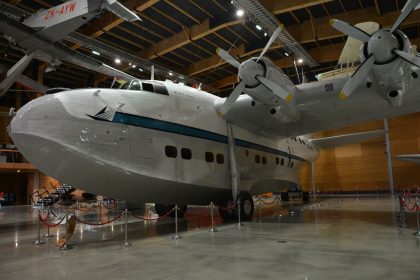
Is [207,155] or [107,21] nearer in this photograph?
[207,155]

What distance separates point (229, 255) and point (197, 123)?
18.6ft

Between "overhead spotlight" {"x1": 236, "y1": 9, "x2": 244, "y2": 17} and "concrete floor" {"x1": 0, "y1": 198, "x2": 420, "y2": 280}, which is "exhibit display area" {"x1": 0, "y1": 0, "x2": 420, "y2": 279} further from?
"overhead spotlight" {"x1": 236, "y1": 9, "x2": 244, "y2": 17}

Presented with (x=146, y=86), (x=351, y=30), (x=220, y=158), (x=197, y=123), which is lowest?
(x=220, y=158)

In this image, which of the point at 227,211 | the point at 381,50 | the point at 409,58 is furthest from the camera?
the point at 227,211

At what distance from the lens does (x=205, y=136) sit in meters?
11.5

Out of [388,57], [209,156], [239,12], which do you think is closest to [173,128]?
[209,156]

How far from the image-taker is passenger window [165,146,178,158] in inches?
396

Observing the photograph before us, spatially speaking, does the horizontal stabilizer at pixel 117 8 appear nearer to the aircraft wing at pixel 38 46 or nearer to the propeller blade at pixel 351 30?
the aircraft wing at pixel 38 46

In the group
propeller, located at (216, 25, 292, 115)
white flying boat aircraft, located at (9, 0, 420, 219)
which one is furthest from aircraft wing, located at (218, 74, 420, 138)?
propeller, located at (216, 25, 292, 115)

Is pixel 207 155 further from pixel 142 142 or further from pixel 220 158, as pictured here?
pixel 142 142

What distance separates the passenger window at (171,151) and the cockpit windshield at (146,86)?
1.89 metres

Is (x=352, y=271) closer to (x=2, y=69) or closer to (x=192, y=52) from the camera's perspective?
(x=2, y=69)

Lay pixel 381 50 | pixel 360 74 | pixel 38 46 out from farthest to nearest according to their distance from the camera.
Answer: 1. pixel 38 46
2. pixel 360 74
3. pixel 381 50

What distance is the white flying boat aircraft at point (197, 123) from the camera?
27.0 feet
